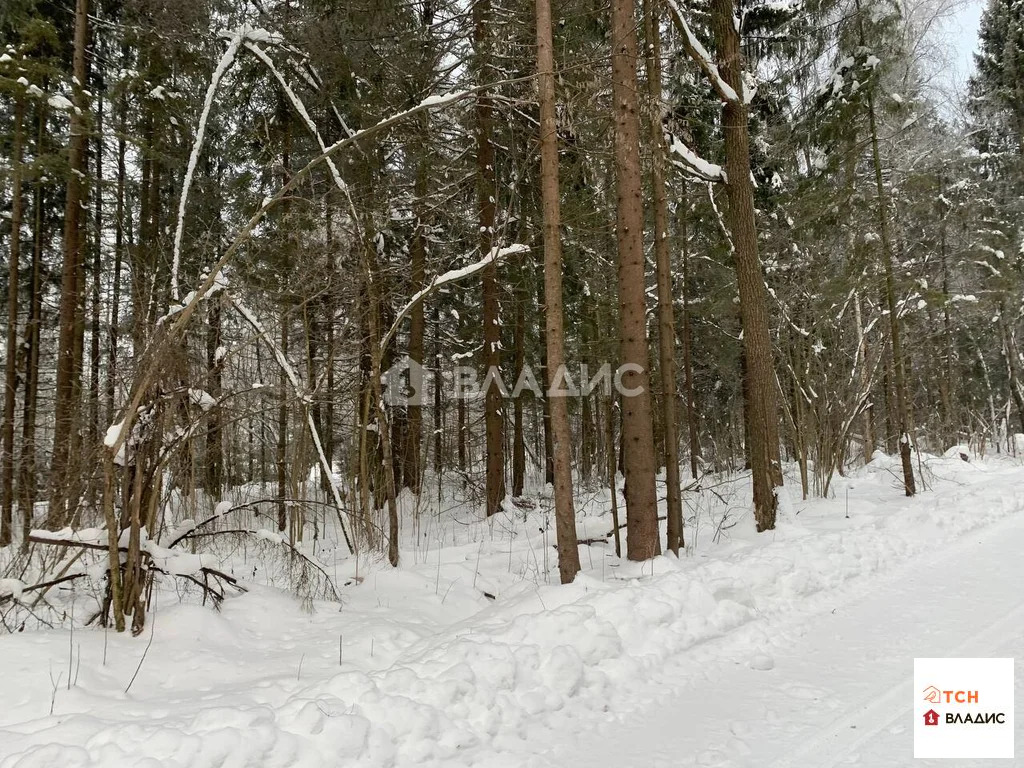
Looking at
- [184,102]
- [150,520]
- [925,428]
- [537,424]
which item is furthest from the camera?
[925,428]

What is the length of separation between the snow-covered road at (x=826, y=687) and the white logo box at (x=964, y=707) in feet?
0.23

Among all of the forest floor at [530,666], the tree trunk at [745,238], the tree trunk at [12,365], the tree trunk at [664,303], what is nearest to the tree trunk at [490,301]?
the tree trunk at [664,303]

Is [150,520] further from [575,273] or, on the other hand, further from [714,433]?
[714,433]

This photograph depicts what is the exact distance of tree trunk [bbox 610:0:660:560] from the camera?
6.36 m

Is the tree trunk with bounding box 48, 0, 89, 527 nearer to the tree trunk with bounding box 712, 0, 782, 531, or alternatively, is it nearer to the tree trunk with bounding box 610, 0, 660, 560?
the tree trunk with bounding box 610, 0, 660, 560

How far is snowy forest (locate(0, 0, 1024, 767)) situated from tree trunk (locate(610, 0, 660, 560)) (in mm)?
36

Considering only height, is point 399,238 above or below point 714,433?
above

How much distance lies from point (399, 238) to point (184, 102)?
460cm

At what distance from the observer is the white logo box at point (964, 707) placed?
3160mm

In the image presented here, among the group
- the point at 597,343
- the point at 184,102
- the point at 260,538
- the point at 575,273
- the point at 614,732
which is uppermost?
the point at 184,102

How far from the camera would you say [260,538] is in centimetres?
514

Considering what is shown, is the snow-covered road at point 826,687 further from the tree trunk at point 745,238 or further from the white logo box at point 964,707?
the tree trunk at point 745,238

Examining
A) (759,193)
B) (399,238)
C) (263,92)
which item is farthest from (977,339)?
(263,92)

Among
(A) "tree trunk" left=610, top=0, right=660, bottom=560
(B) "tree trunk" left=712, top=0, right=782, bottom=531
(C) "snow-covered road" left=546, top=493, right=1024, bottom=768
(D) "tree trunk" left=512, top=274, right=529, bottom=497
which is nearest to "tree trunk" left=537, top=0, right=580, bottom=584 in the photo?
(A) "tree trunk" left=610, top=0, right=660, bottom=560
